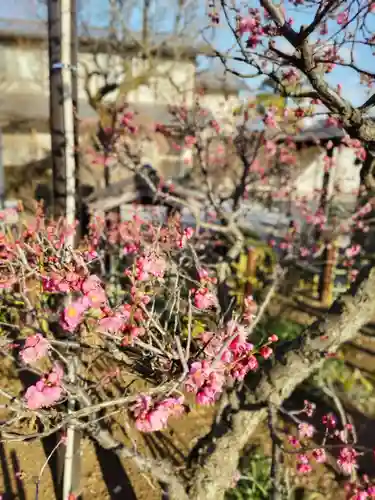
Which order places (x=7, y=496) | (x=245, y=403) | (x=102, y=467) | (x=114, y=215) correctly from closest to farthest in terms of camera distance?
(x=245, y=403)
(x=7, y=496)
(x=102, y=467)
(x=114, y=215)

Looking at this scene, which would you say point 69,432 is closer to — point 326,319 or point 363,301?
point 326,319

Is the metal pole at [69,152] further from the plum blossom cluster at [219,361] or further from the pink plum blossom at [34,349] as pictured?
the plum blossom cluster at [219,361]

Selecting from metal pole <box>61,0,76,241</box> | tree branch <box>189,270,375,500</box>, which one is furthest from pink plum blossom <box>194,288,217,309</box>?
tree branch <box>189,270,375,500</box>

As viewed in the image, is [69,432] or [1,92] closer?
[69,432]

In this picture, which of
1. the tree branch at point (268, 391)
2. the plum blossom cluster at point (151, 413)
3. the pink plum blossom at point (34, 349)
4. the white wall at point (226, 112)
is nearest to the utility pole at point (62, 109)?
the pink plum blossom at point (34, 349)

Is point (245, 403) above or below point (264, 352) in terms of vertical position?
below

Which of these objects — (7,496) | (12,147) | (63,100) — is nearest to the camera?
(63,100)

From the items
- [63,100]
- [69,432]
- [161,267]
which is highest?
[63,100]

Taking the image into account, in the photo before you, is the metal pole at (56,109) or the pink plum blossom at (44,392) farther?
the metal pole at (56,109)

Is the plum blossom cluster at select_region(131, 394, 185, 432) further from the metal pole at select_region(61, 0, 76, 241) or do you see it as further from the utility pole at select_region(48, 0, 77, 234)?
the utility pole at select_region(48, 0, 77, 234)

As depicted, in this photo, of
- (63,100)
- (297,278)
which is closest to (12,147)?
(297,278)

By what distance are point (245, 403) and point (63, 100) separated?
3.00m

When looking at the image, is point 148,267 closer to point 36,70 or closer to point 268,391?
point 268,391

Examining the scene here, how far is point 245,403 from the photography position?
141 inches
